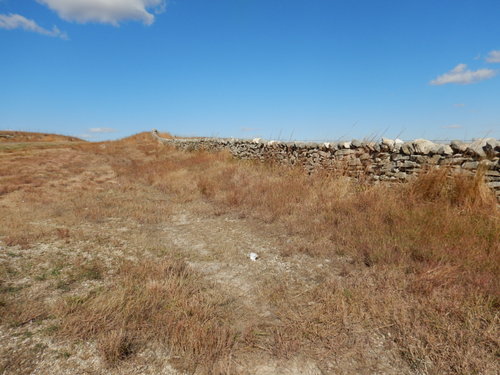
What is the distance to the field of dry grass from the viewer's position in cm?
225

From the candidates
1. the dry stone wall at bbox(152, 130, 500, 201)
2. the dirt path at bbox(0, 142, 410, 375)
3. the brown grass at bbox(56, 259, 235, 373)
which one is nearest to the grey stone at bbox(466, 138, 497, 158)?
the dry stone wall at bbox(152, 130, 500, 201)

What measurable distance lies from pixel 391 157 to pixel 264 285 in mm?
5290

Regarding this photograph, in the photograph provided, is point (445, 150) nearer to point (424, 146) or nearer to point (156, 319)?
point (424, 146)

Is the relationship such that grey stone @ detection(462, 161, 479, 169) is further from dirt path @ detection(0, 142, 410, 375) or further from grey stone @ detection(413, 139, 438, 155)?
dirt path @ detection(0, 142, 410, 375)

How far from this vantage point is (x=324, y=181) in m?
7.45

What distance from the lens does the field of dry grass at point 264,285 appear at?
7.39 feet

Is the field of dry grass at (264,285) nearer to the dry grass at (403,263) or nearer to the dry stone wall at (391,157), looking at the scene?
the dry grass at (403,263)

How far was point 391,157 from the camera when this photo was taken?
22.6 feet

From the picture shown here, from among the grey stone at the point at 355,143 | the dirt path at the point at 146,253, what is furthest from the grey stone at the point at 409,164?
the dirt path at the point at 146,253

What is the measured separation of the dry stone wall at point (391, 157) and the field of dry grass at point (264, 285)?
414mm

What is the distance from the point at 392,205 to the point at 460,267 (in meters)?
2.10

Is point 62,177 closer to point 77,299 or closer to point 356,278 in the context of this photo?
point 77,299

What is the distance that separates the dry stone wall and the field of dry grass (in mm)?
414

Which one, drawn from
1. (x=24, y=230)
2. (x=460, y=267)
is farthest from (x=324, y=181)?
(x=24, y=230)
